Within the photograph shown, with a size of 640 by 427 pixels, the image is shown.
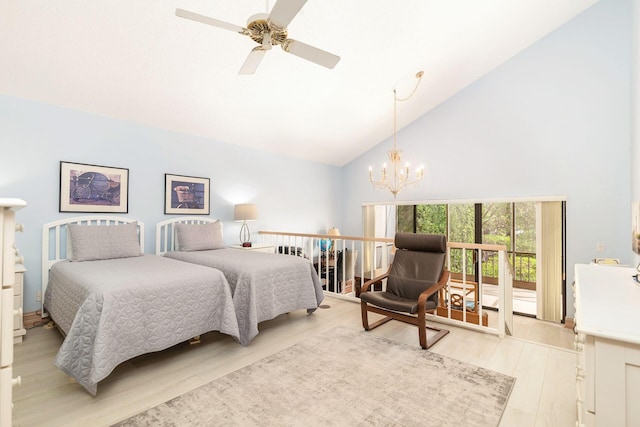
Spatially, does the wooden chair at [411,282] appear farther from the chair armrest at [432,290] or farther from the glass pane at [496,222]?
the glass pane at [496,222]

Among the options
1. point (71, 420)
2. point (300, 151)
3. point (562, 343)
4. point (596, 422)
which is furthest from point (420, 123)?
point (71, 420)

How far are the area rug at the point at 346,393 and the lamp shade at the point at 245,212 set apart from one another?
247cm

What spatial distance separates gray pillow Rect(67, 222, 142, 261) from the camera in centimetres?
314

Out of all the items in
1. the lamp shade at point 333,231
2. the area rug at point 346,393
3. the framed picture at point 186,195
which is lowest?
the area rug at point 346,393

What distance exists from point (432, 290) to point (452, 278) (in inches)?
130

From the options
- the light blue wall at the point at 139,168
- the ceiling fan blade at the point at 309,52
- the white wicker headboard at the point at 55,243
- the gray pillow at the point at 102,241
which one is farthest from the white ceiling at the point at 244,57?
the gray pillow at the point at 102,241

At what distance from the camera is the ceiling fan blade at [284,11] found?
1.72 metres

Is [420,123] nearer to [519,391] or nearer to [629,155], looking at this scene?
[629,155]

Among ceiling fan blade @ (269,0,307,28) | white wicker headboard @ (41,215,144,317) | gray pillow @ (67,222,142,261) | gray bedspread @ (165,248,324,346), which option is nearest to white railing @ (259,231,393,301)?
gray bedspread @ (165,248,324,346)

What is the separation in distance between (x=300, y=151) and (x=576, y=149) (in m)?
4.21

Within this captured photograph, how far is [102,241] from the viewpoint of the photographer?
10.8 feet

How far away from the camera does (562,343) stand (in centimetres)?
335

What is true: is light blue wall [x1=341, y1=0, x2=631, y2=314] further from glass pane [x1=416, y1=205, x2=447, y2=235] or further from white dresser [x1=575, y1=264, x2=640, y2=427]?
white dresser [x1=575, y1=264, x2=640, y2=427]

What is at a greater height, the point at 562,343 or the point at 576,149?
the point at 576,149
